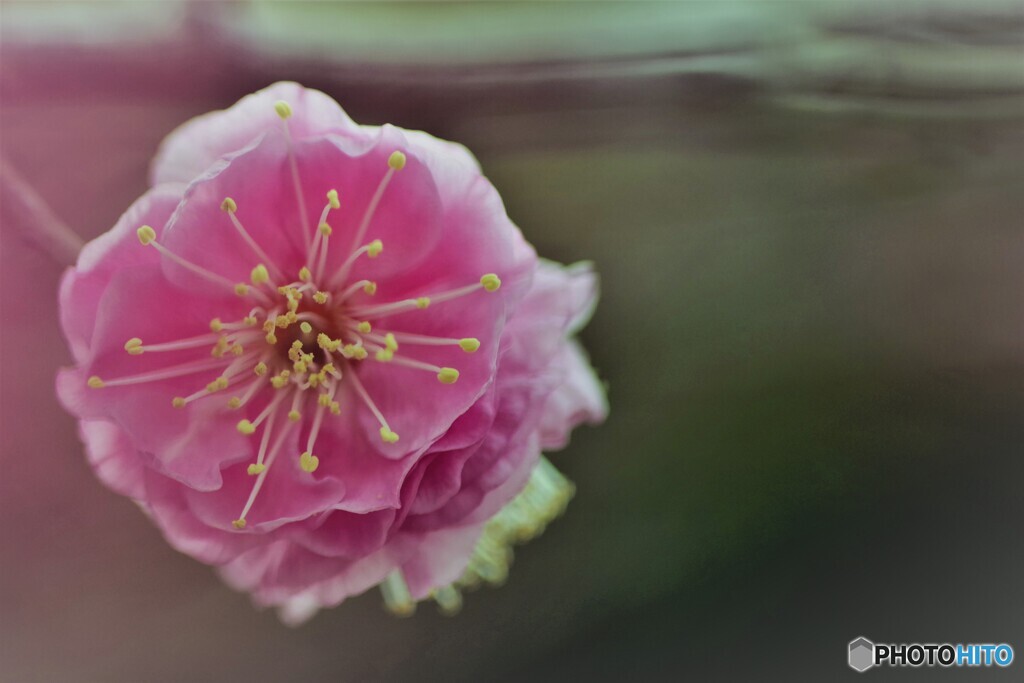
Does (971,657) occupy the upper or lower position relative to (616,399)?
lower

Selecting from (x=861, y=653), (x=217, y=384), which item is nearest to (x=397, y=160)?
(x=217, y=384)

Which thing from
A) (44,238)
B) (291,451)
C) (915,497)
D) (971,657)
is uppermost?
(44,238)

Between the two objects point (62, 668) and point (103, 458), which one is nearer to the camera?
point (103, 458)

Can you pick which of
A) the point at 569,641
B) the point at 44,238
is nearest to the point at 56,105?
the point at 44,238

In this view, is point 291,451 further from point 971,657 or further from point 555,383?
point 971,657

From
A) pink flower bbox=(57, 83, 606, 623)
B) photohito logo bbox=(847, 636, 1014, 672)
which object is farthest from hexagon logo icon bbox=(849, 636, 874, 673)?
pink flower bbox=(57, 83, 606, 623)

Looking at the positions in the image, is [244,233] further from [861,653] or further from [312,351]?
[861,653]

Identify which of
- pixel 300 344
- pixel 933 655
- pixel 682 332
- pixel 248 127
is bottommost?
pixel 933 655
